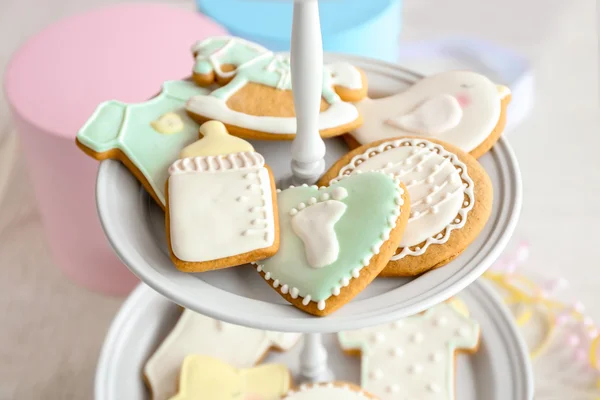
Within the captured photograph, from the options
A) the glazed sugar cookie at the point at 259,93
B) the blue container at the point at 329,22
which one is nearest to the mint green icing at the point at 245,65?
the glazed sugar cookie at the point at 259,93

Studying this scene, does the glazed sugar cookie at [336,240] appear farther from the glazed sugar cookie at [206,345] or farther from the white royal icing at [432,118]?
the glazed sugar cookie at [206,345]

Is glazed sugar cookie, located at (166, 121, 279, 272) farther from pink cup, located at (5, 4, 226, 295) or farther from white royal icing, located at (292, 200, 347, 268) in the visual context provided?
pink cup, located at (5, 4, 226, 295)

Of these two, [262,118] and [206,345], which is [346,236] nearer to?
[262,118]

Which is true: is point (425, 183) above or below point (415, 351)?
above

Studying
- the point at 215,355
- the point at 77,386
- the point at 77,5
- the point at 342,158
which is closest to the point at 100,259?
the point at 77,386

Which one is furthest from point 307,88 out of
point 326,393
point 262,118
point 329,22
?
point 329,22

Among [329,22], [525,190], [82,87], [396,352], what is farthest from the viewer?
[525,190]
